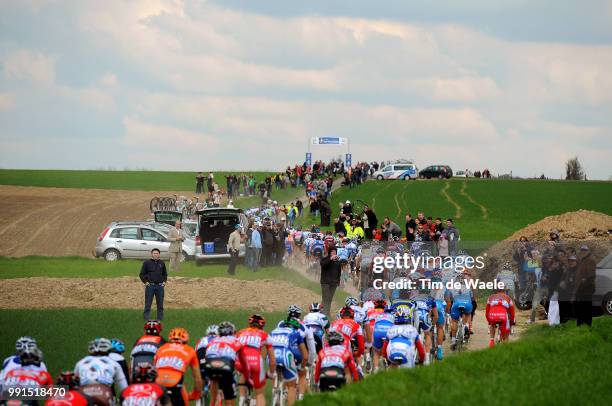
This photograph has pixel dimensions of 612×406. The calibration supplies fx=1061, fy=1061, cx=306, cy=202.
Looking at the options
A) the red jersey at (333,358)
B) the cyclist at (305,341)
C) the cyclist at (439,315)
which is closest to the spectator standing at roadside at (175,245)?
the cyclist at (439,315)

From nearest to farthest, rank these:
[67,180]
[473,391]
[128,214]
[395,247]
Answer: [473,391], [395,247], [128,214], [67,180]

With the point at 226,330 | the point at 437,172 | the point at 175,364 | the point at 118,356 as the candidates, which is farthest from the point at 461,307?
the point at 437,172

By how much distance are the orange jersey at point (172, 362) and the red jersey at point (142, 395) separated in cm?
136

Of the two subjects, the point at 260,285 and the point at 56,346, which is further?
the point at 260,285

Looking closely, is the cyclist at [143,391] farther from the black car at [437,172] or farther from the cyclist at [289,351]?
the black car at [437,172]

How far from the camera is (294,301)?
106 feet

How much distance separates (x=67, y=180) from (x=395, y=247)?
250 ft

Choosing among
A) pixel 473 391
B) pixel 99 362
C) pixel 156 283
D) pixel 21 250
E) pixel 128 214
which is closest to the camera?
pixel 99 362

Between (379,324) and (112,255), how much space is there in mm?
23073

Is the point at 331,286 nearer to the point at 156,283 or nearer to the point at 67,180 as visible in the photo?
the point at 156,283

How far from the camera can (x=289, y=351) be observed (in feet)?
57.6

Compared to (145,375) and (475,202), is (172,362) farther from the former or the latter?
(475,202)

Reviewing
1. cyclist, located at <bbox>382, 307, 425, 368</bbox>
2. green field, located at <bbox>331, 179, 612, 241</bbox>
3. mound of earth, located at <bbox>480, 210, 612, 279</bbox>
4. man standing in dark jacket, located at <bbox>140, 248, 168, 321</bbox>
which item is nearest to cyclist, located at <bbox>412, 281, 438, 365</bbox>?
cyclist, located at <bbox>382, 307, 425, 368</bbox>

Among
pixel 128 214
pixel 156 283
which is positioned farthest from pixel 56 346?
pixel 128 214
